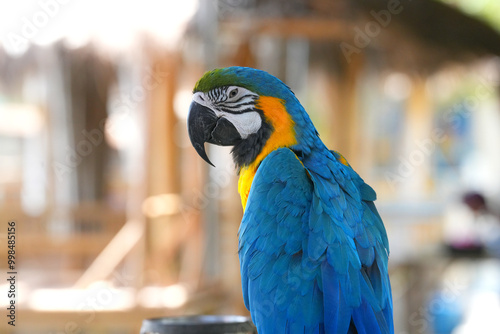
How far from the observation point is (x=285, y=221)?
1377mm

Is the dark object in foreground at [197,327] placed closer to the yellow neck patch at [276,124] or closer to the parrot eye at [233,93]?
the yellow neck patch at [276,124]

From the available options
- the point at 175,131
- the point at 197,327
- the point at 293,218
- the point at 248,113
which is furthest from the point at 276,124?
the point at 175,131

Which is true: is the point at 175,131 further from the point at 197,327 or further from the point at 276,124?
the point at 197,327

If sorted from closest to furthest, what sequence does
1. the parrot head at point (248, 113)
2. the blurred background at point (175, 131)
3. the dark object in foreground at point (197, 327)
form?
the dark object in foreground at point (197, 327) < the parrot head at point (248, 113) < the blurred background at point (175, 131)

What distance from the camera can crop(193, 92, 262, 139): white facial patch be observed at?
1.46 meters

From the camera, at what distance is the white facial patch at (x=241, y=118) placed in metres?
1.46

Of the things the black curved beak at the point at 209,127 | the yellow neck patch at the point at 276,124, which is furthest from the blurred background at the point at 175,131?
the yellow neck patch at the point at 276,124

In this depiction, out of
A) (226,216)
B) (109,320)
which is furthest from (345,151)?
(109,320)

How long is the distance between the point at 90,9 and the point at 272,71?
61.3 inches

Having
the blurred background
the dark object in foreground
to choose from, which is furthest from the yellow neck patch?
the blurred background

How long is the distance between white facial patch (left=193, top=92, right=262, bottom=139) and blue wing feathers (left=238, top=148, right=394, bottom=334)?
0.09 m

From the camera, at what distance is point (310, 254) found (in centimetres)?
134

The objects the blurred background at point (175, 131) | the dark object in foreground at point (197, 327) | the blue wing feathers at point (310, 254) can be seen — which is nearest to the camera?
the dark object in foreground at point (197, 327)

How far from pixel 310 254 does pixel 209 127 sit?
39cm
